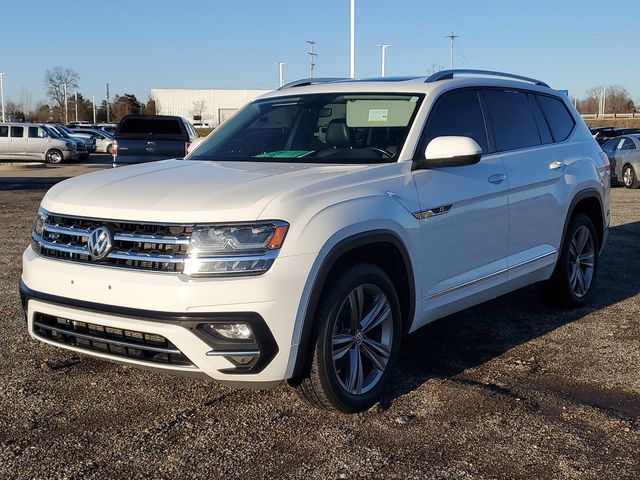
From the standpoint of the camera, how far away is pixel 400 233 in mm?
4105

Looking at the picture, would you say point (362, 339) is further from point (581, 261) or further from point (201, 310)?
point (581, 261)

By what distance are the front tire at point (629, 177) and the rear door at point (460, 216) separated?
54.3 ft

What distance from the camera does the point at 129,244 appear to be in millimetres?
3637

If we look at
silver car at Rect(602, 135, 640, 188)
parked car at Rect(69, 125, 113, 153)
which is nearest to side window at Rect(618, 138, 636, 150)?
silver car at Rect(602, 135, 640, 188)

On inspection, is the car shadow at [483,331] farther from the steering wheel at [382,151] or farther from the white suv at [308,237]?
the steering wheel at [382,151]

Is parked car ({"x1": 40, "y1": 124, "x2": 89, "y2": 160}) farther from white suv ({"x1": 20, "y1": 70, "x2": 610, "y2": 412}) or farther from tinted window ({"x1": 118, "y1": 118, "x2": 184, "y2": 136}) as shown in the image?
white suv ({"x1": 20, "y1": 70, "x2": 610, "y2": 412})

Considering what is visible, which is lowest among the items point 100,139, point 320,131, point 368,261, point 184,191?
point 368,261

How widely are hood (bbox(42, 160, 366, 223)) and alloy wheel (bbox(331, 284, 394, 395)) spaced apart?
70 cm

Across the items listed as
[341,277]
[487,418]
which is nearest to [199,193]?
[341,277]

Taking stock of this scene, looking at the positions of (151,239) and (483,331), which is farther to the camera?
(483,331)

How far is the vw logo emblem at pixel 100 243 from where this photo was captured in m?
3.65

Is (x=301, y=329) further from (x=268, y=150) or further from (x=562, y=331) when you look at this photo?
(x=562, y=331)

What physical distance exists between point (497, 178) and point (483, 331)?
1.32 m

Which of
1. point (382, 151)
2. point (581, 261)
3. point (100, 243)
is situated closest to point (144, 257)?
point (100, 243)
